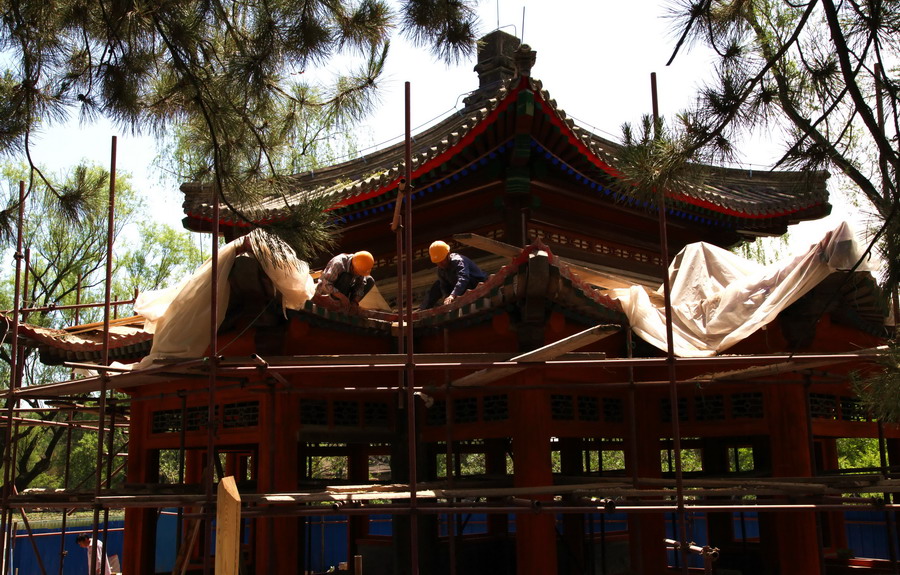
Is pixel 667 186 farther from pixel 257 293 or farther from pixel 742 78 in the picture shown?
pixel 257 293

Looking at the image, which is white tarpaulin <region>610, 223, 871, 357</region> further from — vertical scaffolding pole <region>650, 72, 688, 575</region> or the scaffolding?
vertical scaffolding pole <region>650, 72, 688, 575</region>

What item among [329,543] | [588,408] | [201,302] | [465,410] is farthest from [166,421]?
[329,543]

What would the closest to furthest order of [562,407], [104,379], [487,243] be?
[104,379] → [487,243] → [562,407]

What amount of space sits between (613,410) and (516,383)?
4.98 ft

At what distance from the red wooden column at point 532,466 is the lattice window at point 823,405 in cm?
302

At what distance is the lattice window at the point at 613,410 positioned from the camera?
8.84 metres

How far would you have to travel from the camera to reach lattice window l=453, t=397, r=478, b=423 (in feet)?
27.5

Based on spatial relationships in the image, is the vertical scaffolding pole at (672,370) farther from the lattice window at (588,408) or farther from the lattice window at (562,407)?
the lattice window at (588,408)

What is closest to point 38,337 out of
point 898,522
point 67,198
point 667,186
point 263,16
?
point 67,198

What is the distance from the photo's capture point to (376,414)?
29.5ft

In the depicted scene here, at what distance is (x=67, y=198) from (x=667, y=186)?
5.29 meters

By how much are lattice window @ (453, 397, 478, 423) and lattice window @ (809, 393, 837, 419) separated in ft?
11.3

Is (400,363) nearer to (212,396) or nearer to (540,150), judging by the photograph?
(212,396)

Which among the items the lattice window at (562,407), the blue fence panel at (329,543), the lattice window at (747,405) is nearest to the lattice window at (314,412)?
the lattice window at (562,407)
